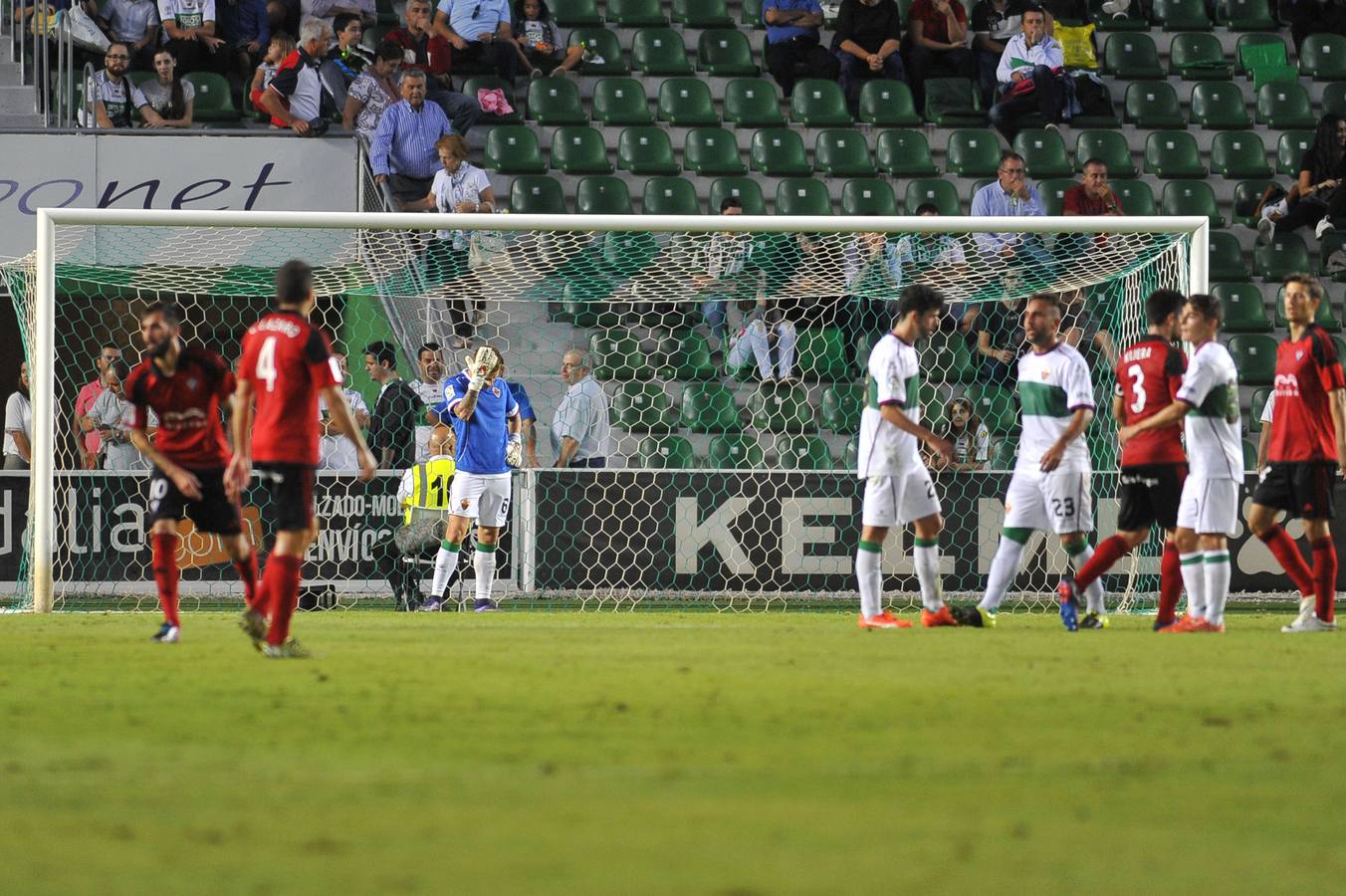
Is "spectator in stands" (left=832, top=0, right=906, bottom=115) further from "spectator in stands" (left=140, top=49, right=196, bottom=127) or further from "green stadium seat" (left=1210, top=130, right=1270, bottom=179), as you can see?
"spectator in stands" (left=140, top=49, right=196, bottom=127)

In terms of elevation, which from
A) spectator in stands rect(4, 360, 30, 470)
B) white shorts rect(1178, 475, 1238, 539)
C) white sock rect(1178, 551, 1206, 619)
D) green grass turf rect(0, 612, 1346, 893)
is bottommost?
green grass turf rect(0, 612, 1346, 893)

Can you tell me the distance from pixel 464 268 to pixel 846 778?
10.4m

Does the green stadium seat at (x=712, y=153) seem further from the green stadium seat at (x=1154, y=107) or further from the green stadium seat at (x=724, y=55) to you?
the green stadium seat at (x=1154, y=107)

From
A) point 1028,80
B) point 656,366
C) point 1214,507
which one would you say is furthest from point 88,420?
point 1028,80

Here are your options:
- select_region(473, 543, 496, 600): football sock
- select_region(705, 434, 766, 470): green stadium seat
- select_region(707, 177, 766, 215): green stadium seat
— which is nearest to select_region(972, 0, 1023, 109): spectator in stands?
select_region(707, 177, 766, 215): green stadium seat

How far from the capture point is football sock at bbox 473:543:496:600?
13102 millimetres

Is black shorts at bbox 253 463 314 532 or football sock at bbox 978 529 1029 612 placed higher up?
black shorts at bbox 253 463 314 532

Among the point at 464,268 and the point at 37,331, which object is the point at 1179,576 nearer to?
the point at 464,268

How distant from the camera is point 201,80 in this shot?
17.3 m

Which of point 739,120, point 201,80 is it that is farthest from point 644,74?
point 201,80

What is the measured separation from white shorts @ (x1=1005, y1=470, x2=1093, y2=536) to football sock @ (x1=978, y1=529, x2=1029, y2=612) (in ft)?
0.17

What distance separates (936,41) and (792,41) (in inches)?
61.3

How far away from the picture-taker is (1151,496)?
393 inches

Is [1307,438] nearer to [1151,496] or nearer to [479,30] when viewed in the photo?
[1151,496]
